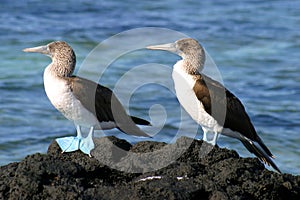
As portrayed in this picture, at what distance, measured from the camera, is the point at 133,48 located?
17.2 metres

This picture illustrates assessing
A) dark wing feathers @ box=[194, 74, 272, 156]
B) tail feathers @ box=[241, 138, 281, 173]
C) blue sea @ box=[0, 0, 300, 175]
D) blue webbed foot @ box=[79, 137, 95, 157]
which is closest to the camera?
blue webbed foot @ box=[79, 137, 95, 157]

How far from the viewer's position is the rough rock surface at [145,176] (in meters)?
5.99

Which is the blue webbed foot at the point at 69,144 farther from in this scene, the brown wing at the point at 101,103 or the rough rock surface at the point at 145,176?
the brown wing at the point at 101,103

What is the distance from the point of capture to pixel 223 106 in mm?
8148

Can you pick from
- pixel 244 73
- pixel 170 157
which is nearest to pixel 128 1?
pixel 244 73

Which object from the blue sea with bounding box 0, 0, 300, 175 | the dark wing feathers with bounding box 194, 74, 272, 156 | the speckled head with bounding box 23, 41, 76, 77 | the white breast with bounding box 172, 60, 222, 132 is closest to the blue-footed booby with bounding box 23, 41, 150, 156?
the speckled head with bounding box 23, 41, 76, 77

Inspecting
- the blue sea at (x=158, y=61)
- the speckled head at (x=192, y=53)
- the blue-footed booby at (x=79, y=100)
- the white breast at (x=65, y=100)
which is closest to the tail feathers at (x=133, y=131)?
the blue-footed booby at (x=79, y=100)

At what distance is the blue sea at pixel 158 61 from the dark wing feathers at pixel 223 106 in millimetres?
3210

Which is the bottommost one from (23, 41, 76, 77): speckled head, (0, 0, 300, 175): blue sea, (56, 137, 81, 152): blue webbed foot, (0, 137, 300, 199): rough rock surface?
(0, 0, 300, 175): blue sea

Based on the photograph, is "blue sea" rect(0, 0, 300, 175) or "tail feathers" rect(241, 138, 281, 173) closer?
"tail feathers" rect(241, 138, 281, 173)

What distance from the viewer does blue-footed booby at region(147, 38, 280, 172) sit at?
26.2ft

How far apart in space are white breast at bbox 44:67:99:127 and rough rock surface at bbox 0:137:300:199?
1.56ft

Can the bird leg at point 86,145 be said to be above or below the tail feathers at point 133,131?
above

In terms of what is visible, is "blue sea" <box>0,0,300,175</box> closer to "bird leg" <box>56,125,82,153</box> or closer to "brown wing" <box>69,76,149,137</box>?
"brown wing" <box>69,76,149,137</box>
